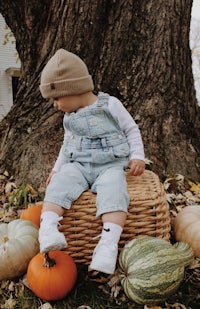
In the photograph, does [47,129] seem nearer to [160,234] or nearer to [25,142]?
[25,142]

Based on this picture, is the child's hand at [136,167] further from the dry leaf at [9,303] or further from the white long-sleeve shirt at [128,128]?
the dry leaf at [9,303]

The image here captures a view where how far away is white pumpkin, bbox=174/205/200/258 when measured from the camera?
297cm

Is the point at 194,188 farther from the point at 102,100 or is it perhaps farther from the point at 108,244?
the point at 108,244

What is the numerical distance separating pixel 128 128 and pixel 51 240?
3.84 ft

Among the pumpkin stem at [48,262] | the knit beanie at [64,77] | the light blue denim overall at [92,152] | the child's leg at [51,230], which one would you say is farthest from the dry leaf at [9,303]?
the knit beanie at [64,77]

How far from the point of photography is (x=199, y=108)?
488 cm

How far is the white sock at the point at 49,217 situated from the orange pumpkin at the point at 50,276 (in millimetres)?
217

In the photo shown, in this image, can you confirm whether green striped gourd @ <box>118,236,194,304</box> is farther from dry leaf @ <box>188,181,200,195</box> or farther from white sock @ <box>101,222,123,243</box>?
dry leaf @ <box>188,181,200,195</box>

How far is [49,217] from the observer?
8.79 ft

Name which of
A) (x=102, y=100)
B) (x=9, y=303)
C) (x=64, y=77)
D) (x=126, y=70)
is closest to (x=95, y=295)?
(x=9, y=303)

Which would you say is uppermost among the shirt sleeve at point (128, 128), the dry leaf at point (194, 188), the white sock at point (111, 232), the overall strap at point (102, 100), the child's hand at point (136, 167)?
the overall strap at point (102, 100)

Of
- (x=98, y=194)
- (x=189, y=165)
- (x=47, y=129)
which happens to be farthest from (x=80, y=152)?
(x=189, y=165)

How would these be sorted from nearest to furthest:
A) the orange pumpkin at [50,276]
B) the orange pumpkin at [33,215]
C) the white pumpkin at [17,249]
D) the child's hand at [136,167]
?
the orange pumpkin at [50,276] → the white pumpkin at [17,249] → the child's hand at [136,167] → the orange pumpkin at [33,215]

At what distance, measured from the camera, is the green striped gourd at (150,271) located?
7.79ft
